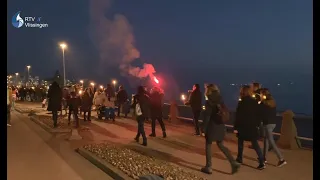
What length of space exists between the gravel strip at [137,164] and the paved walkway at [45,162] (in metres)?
0.43

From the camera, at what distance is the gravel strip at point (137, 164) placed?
7.65 m

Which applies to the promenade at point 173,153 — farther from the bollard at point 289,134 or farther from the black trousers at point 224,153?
the bollard at point 289,134

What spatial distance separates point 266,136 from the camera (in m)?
9.28

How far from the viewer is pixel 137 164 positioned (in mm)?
8703

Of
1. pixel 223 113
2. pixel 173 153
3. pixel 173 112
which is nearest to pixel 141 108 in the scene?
pixel 173 153

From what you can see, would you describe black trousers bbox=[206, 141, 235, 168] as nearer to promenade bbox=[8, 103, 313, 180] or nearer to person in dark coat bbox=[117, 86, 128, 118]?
promenade bbox=[8, 103, 313, 180]

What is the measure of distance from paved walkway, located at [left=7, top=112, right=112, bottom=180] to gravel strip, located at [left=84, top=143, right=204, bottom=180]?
16.9 inches

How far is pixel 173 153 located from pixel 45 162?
3.17 metres

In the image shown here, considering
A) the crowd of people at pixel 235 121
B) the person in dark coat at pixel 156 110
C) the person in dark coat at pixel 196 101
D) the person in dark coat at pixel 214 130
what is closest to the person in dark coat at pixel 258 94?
the crowd of people at pixel 235 121

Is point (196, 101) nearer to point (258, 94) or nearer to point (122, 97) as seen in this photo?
point (258, 94)

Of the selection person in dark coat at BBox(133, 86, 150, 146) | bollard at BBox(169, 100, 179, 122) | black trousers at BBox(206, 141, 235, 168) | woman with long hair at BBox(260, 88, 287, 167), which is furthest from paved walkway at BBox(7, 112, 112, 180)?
bollard at BBox(169, 100, 179, 122)

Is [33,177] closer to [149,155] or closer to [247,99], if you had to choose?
[149,155]

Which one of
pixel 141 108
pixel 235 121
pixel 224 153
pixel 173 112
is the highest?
pixel 141 108

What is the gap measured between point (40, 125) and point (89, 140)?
20.3ft
